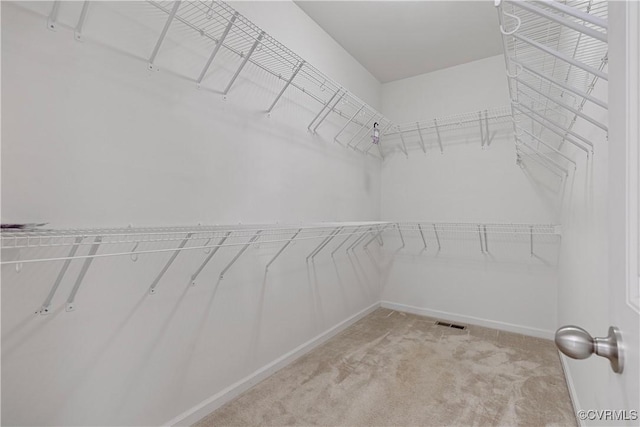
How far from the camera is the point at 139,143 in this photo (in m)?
1.36

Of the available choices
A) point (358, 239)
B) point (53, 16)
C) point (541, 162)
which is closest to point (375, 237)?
point (358, 239)

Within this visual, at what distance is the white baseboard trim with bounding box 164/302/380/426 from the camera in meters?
1.54

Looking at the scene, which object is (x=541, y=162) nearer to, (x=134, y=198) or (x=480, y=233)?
(x=480, y=233)

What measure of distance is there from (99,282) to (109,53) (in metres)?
0.98

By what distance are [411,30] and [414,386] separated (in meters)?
2.81

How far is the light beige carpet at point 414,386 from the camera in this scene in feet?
5.32

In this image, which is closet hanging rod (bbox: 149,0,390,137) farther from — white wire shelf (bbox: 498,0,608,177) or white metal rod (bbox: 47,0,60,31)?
white wire shelf (bbox: 498,0,608,177)

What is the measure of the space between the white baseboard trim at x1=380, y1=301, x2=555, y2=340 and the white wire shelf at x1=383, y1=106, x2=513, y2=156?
176cm

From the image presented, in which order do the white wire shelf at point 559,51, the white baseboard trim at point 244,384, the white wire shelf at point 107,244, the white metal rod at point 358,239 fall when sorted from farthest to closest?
1. the white metal rod at point 358,239
2. the white baseboard trim at point 244,384
3. the white wire shelf at point 107,244
4. the white wire shelf at point 559,51

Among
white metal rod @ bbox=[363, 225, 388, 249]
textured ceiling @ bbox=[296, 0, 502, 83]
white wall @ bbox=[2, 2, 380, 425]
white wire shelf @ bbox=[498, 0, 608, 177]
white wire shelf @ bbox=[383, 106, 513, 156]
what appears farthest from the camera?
white metal rod @ bbox=[363, 225, 388, 249]

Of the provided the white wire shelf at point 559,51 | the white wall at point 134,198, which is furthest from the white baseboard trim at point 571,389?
the white wall at point 134,198

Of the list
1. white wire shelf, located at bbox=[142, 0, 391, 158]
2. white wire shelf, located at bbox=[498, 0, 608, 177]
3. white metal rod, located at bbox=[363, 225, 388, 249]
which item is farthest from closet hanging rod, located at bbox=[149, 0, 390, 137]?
white metal rod, located at bbox=[363, 225, 388, 249]

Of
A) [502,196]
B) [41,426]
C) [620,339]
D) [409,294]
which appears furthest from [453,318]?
[41,426]

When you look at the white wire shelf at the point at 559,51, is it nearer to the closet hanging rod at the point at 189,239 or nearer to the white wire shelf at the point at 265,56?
the white wire shelf at the point at 265,56
